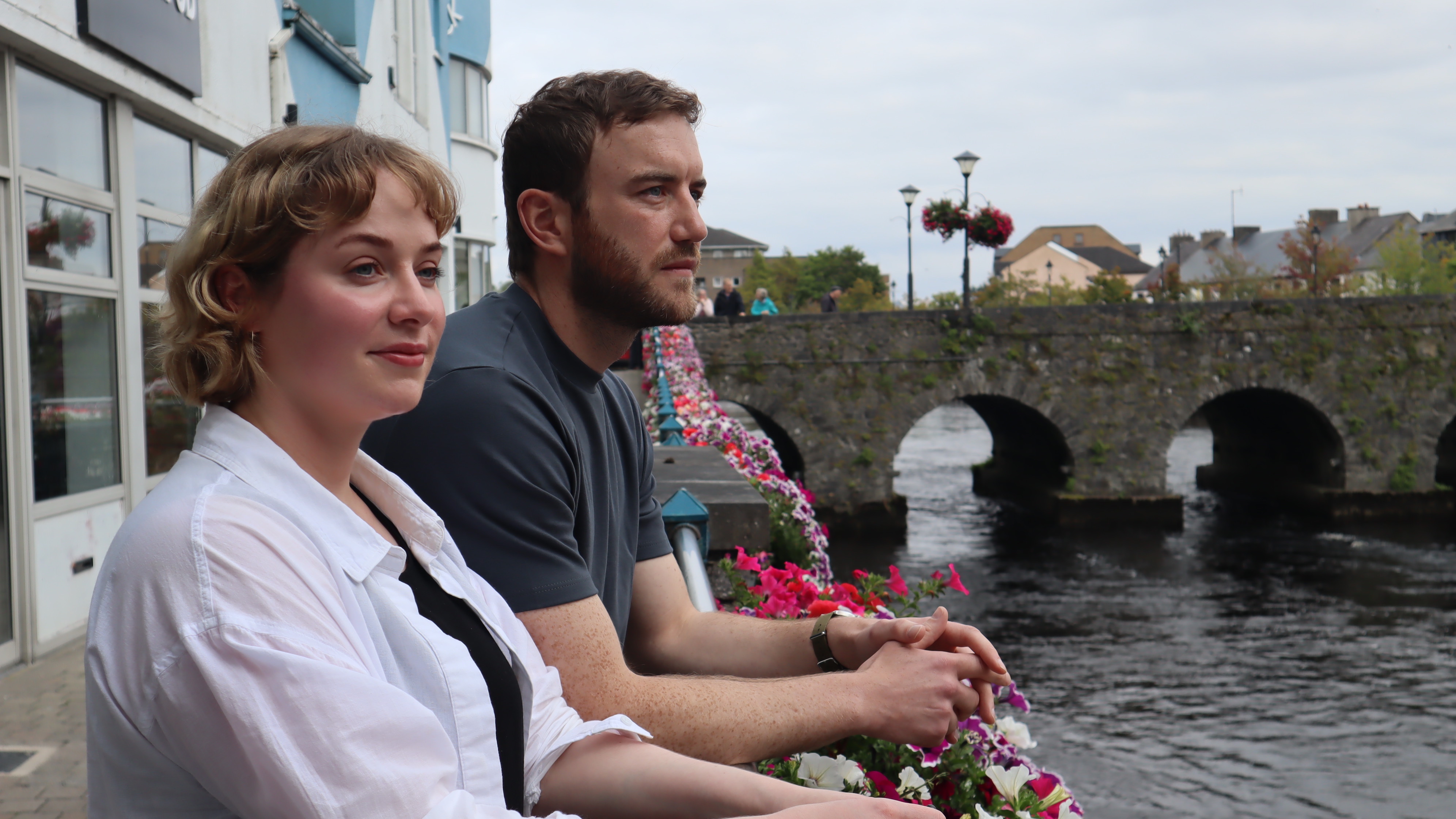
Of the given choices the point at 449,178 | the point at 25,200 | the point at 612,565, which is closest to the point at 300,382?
the point at 449,178

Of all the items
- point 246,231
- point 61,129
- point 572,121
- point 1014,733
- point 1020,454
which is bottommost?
point 1020,454

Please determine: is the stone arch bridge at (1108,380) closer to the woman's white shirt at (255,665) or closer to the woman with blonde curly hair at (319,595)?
the woman with blonde curly hair at (319,595)

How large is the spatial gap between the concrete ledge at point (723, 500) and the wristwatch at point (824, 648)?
0.88 m

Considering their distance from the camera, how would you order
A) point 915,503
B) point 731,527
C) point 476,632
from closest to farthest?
point 476,632, point 731,527, point 915,503

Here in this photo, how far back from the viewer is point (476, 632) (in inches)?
52.2

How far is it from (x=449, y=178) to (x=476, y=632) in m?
0.54

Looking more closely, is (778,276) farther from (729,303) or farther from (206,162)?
(206,162)

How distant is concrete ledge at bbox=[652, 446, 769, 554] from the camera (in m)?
3.39

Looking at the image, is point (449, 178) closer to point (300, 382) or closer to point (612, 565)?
point (300, 382)

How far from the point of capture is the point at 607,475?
1.96 meters

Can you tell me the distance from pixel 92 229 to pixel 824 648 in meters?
5.40

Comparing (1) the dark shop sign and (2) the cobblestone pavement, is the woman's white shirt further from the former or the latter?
(1) the dark shop sign

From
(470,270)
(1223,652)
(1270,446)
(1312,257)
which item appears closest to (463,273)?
(470,270)

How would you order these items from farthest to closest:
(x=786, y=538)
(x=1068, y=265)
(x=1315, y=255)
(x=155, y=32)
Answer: (x=1068, y=265), (x=1315, y=255), (x=155, y=32), (x=786, y=538)
